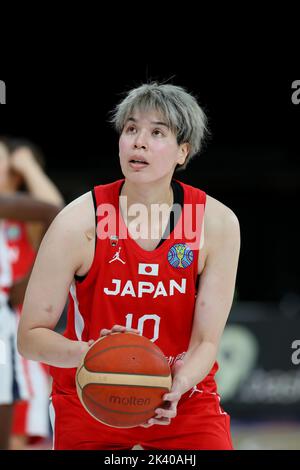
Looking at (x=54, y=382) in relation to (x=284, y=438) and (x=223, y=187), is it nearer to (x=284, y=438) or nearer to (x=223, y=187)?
(x=284, y=438)

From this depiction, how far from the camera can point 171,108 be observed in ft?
9.53

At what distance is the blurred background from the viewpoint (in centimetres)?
747

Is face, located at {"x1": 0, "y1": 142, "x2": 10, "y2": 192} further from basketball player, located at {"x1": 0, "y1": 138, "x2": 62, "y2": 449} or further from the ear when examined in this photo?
the ear

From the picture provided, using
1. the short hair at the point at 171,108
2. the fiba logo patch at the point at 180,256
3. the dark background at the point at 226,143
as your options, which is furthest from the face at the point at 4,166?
the dark background at the point at 226,143

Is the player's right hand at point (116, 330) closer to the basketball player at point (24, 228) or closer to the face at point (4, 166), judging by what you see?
the basketball player at point (24, 228)

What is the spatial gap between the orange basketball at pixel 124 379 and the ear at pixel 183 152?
2.44 feet

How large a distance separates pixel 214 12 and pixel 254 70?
2757 mm

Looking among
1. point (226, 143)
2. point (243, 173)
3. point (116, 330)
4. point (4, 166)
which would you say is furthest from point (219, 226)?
point (243, 173)

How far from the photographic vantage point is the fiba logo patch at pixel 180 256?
2.91 m

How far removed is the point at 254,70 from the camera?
1032 centimetres

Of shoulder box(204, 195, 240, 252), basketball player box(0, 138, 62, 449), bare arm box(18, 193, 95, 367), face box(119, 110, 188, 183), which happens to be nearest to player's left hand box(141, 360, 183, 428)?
bare arm box(18, 193, 95, 367)

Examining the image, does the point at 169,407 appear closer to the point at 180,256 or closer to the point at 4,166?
the point at 180,256

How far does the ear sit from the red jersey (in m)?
0.20

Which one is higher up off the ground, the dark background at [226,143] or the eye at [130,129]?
the dark background at [226,143]
